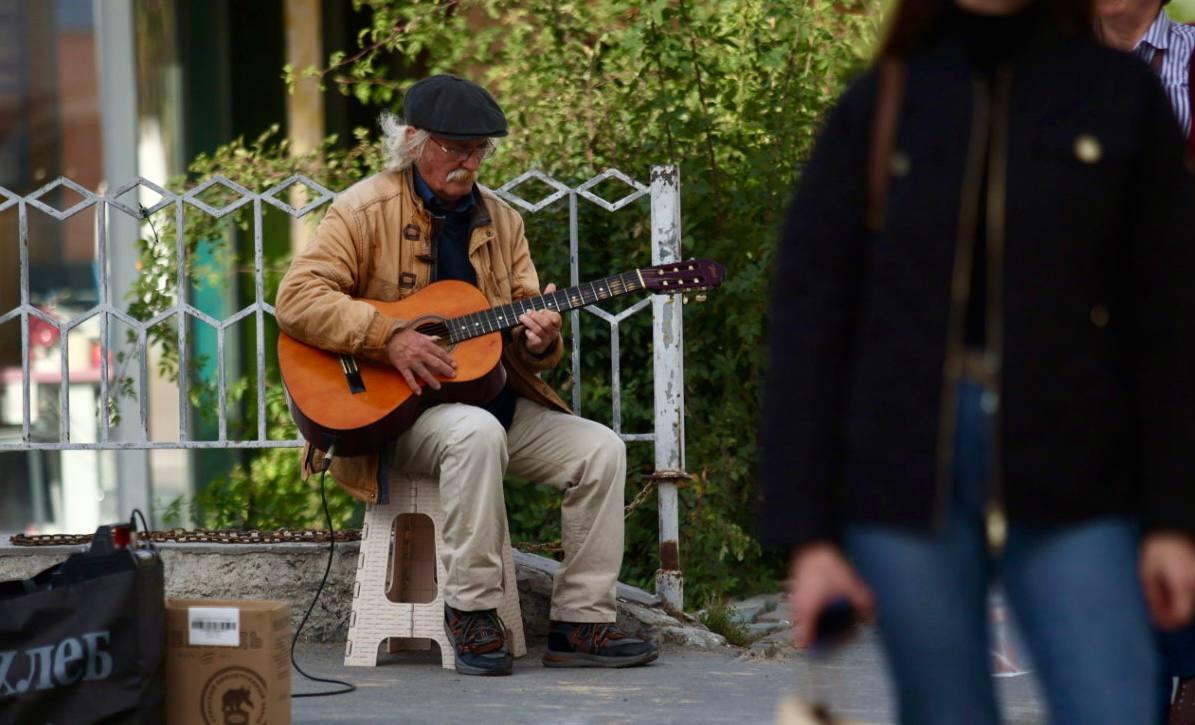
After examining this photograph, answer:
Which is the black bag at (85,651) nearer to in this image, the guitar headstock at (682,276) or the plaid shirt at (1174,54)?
the guitar headstock at (682,276)

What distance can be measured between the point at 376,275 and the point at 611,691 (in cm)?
136

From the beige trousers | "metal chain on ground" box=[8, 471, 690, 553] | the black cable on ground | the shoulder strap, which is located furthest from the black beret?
the shoulder strap

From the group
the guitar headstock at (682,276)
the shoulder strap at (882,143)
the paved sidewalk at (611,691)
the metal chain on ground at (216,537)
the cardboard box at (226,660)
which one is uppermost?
the guitar headstock at (682,276)

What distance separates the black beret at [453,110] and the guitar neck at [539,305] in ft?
1.65

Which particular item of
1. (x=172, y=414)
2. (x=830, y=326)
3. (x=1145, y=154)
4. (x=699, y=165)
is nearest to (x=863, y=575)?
(x=830, y=326)

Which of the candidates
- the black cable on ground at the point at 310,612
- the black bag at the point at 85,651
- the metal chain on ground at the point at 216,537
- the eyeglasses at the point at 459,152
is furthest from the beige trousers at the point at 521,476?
the black bag at the point at 85,651

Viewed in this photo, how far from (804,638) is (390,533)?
3260 millimetres

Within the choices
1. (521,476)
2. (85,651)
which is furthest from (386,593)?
(85,651)

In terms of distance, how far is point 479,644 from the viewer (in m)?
5.15

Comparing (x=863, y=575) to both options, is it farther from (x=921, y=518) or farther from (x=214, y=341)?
(x=214, y=341)

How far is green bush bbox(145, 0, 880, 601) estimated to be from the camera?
623 cm

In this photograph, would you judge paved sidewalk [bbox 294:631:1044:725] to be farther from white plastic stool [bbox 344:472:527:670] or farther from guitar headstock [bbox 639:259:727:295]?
guitar headstock [bbox 639:259:727:295]

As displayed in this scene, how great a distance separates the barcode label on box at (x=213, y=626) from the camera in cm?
395

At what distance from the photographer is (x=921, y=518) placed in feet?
7.07
